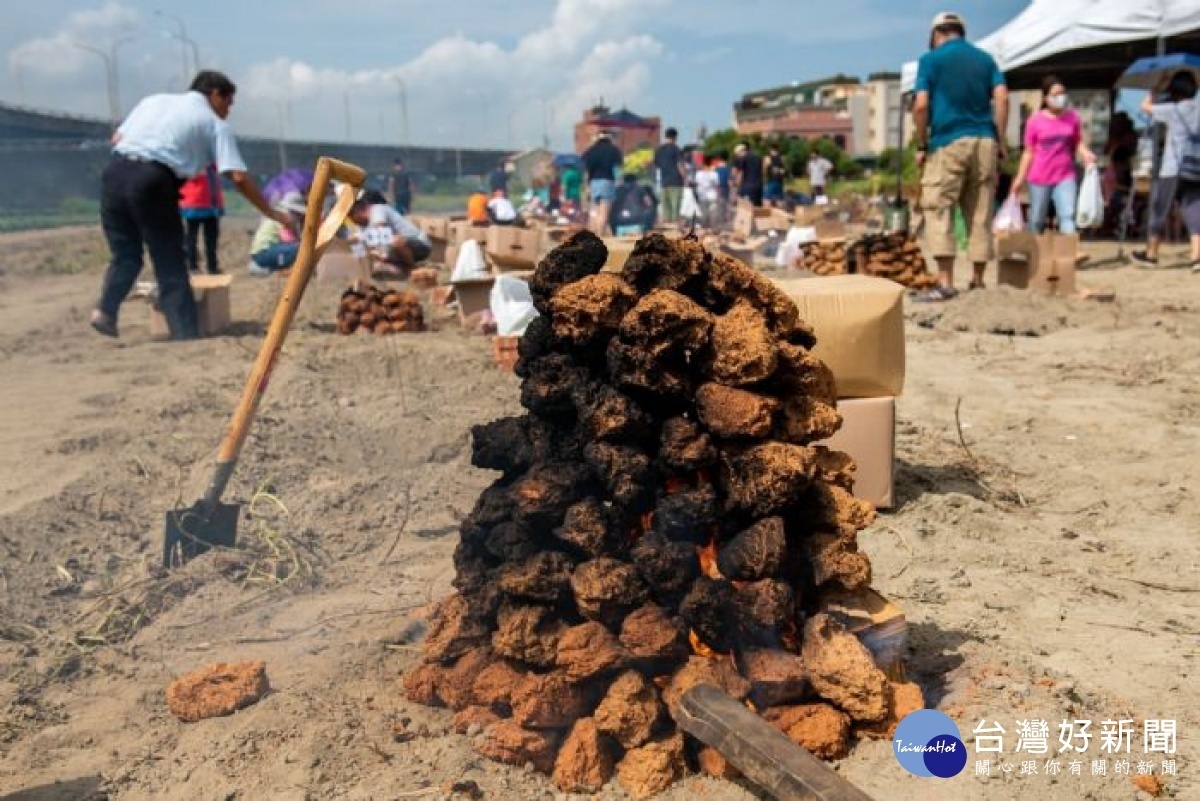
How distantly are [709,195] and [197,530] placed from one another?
59.7 ft

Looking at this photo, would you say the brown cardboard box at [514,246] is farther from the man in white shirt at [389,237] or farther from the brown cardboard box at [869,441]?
the brown cardboard box at [869,441]

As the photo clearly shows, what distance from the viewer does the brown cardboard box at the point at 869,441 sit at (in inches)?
153

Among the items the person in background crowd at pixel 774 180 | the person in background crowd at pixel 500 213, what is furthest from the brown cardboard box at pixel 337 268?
the person in background crowd at pixel 774 180

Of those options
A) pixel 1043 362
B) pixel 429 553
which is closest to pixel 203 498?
pixel 429 553

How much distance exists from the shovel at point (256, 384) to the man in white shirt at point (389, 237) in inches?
311

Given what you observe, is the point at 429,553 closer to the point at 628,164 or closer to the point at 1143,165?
the point at 1143,165

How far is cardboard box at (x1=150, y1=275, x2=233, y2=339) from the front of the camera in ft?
26.9

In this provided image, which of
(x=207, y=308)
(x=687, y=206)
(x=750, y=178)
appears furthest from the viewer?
(x=750, y=178)

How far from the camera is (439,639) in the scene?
2.79 metres

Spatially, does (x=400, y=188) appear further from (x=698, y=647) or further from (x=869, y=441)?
(x=698, y=647)

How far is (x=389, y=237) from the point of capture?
11852mm

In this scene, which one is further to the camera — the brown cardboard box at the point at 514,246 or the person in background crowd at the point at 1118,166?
the person in background crowd at the point at 1118,166

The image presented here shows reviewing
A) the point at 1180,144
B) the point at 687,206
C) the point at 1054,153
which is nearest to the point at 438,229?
the point at 687,206

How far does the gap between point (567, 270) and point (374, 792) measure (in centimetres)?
140
